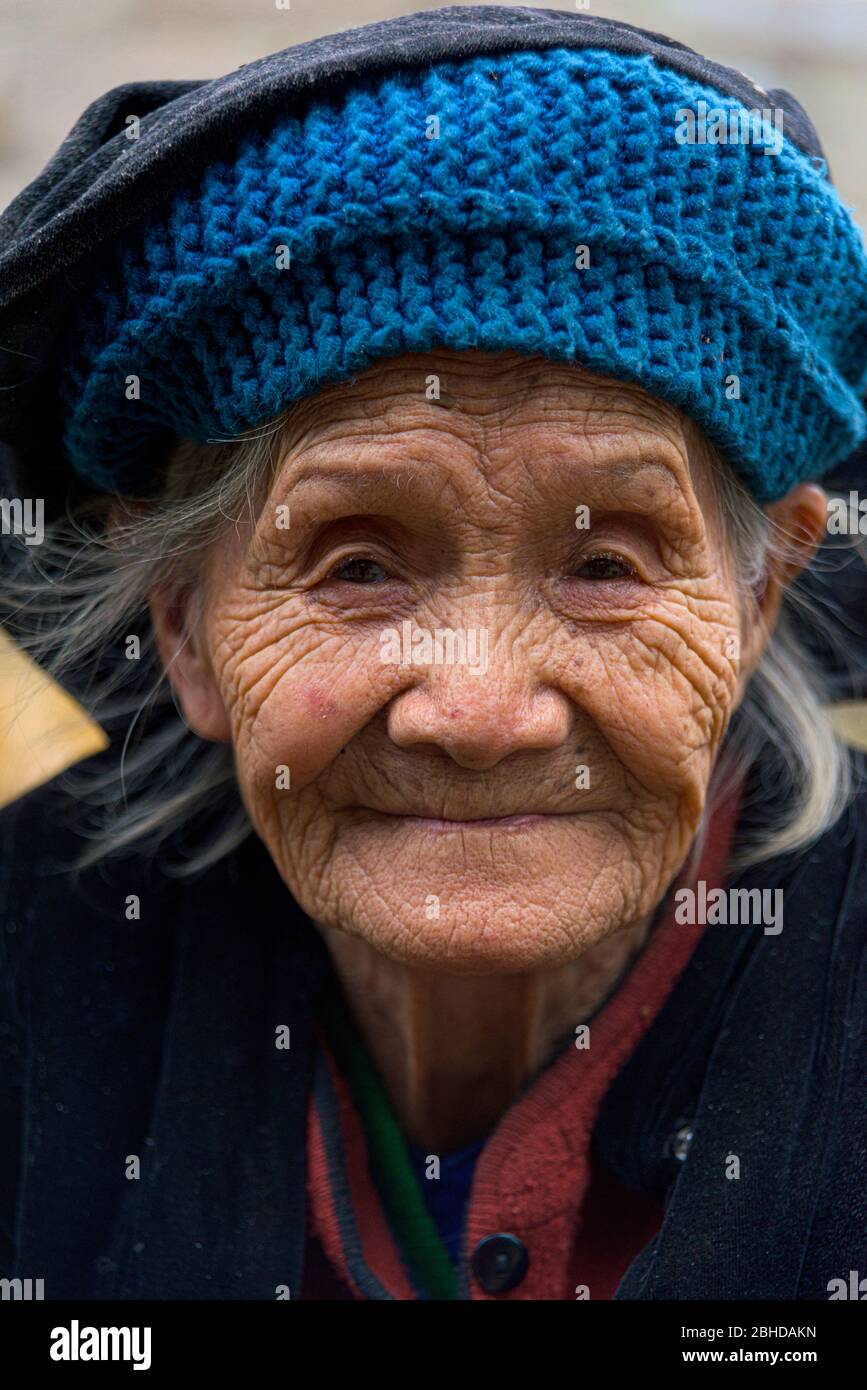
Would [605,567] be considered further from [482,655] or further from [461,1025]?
[461,1025]

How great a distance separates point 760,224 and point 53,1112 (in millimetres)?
1729

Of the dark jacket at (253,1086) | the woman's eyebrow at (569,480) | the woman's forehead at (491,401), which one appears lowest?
the dark jacket at (253,1086)

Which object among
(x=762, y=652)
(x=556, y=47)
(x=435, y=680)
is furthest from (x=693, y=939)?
(x=556, y=47)

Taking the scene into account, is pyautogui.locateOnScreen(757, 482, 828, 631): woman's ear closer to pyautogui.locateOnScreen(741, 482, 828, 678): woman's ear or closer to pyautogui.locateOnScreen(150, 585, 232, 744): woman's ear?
pyautogui.locateOnScreen(741, 482, 828, 678): woman's ear

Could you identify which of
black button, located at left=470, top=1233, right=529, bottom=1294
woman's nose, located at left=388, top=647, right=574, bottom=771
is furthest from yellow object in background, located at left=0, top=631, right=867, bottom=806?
black button, located at left=470, top=1233, right=529, bottom=1294

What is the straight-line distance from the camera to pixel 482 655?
156 cm

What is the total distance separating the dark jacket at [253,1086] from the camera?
1.70 meters

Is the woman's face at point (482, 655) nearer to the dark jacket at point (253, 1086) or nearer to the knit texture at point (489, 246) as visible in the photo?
the knit texture at point (489, 246)

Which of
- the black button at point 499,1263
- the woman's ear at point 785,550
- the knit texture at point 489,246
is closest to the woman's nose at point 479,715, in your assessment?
the knit texture at point 489,246

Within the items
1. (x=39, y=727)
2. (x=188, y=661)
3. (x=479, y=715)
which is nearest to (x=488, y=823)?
(x=479, y=715)

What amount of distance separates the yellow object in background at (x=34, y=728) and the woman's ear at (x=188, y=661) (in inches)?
12.6

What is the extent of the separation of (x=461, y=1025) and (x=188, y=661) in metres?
0.71

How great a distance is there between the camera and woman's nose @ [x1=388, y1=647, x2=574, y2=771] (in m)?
1.53

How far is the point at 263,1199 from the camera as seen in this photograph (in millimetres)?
1937
